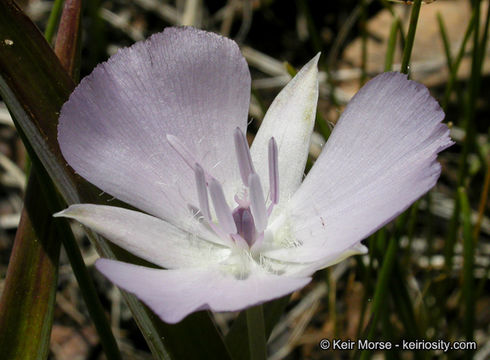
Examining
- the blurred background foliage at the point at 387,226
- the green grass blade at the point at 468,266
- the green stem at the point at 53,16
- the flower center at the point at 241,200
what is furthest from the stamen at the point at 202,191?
the green grass blade at the point at 468,266

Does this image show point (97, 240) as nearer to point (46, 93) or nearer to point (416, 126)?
point (46, 93)

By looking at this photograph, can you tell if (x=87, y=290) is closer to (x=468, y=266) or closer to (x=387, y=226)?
(x=468, y=266)

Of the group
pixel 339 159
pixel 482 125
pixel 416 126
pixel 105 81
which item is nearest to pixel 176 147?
pixel 105 81

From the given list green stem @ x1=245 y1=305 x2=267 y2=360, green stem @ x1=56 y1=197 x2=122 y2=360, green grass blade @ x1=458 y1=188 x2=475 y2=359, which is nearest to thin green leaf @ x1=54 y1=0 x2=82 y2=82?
green stem @ x1=56 y1=197 x2=122 y2=360

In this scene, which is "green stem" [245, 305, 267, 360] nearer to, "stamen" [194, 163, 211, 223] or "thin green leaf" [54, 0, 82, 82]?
"stamen" [194, 163, 211, 223]

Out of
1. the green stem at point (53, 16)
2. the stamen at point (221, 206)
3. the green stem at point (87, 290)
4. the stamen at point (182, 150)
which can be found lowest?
the green stem at point (87, 290)

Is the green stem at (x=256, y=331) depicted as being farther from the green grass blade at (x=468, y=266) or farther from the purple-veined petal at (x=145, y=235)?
Answer: the green grass blade at (x=468, y=266)
